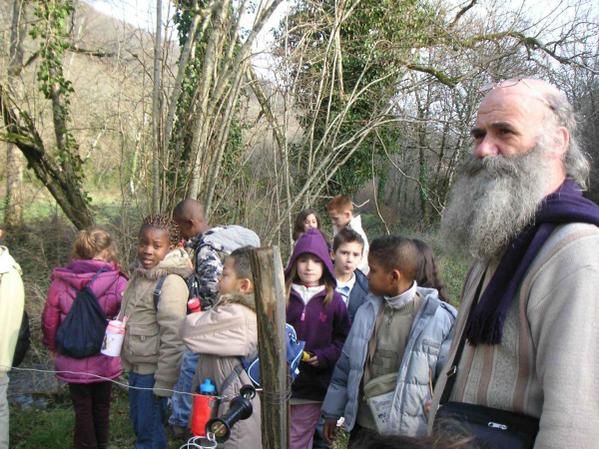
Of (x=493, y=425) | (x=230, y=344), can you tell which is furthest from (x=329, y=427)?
(x=493, y=425)

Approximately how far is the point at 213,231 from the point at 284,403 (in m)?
2.31

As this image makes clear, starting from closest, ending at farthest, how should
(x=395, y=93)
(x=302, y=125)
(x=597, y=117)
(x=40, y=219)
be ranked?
(x=302, y=125)
(x=395, y=93)
(x=40, y=219)
(x=597, y=117)

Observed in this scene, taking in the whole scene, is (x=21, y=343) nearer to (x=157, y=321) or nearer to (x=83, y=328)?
(x=83, y=328)

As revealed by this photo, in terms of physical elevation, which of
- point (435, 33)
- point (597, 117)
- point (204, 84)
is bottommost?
point (204, 84)

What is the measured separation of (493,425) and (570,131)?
0.97m

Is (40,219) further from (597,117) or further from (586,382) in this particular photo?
(597,117)

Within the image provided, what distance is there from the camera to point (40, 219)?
368 inches

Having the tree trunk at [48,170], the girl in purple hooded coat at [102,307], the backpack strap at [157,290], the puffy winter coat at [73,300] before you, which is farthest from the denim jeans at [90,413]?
the tree trunk at [48,170]

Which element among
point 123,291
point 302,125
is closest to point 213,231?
point 123,291

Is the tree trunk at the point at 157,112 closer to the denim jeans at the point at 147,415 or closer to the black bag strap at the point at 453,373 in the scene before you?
the denim jeans at the point at 147,415

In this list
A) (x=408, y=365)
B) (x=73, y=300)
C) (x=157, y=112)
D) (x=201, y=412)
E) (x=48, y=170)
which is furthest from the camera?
(x=48, y=170)

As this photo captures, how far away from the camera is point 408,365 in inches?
103

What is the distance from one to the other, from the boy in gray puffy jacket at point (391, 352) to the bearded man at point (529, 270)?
31.1 inches

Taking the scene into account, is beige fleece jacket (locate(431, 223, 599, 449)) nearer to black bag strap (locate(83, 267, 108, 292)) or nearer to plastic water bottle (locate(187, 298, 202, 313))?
plastic water bottle (locate(187, 298, 202, 313))
